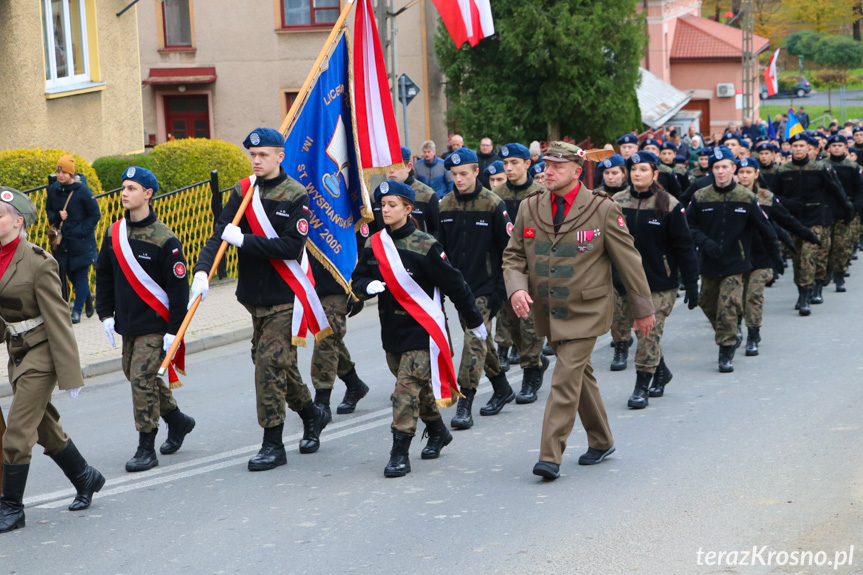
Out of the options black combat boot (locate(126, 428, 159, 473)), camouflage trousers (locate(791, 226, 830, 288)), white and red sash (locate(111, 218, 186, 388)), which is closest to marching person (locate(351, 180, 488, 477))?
white and red sash (locate(111, 218, 186, 388))

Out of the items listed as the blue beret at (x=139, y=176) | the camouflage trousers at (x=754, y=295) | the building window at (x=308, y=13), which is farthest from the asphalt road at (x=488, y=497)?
the building window at (x=308, y=13)

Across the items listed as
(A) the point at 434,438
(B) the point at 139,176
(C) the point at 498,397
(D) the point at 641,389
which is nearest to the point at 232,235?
(B) the point at 139,176

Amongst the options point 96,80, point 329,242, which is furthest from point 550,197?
point 96,80

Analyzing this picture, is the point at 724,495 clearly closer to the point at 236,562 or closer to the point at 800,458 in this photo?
the point at 800,458

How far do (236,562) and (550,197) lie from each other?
2993mm

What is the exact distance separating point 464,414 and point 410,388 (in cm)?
141

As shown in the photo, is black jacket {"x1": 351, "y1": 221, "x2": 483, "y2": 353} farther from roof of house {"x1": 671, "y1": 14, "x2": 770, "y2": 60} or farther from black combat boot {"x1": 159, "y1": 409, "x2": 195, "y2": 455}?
roof of house {"x1": 671, "y1": 14, "x2": 770, "y2": 60}

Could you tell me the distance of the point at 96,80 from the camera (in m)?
20.9

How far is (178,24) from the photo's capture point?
32219 mm

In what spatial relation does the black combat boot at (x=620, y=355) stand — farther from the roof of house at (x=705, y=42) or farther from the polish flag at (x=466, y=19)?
the roof of house at (x=705, y=42)

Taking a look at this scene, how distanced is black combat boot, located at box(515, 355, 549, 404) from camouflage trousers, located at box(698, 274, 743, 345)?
6.50 ft

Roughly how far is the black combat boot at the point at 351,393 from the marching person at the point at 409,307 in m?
1.85

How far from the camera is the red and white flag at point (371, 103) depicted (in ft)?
29.8

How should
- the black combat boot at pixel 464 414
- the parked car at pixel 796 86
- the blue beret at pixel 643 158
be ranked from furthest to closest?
the parked car at pixel 796 86, the blue beret at pixel 643 158, the black combat boot at pixel 464 414
